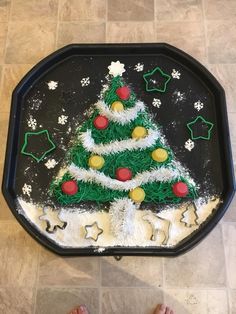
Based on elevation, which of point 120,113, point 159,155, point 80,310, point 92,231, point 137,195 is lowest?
point 80,310

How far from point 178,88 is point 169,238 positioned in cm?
49

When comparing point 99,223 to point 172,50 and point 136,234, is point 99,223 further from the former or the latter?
point 172,50

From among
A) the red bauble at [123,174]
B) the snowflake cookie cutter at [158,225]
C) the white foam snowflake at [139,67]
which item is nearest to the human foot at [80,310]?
the snowflake cookie cutter at [158,225]

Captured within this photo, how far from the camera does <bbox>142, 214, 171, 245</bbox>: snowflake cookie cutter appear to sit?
108 centimetres

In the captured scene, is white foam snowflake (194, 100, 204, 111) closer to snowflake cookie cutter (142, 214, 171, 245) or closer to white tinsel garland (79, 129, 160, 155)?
white tinsel garland (79, 129, 160, 155)

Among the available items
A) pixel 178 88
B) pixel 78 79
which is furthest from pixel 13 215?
pixel 178 88

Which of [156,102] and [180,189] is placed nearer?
[180,189]

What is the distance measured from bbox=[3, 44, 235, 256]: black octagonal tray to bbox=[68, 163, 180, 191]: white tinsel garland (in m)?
0.07

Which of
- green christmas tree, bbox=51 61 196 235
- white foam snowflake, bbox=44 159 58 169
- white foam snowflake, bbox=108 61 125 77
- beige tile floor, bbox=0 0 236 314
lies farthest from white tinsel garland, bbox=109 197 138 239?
white foam snowflake, bbox=108 61 125 77

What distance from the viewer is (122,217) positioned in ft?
3.57

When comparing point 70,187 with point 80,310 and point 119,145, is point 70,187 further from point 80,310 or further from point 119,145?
point 80,310

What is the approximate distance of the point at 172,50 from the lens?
1243 mm

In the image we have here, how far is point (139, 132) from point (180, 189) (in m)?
0.21

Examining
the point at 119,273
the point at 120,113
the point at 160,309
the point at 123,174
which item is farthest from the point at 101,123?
the point at 160,309
